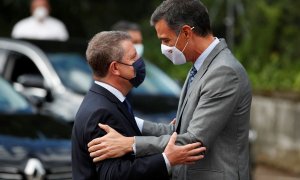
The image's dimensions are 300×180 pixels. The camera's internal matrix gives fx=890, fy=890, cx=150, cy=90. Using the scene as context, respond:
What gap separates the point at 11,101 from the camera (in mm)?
7637

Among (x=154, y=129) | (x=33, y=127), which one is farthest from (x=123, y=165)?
(x=33, y=127)

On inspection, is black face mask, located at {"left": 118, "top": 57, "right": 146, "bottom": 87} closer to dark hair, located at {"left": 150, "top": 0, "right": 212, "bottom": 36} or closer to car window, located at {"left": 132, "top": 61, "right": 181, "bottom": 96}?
dark hair, located at {"left": 150, "top": 0, "right": 212, "bottom": 36}

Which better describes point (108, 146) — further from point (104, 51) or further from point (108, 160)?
point (104, 51)

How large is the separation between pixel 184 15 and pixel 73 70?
4829 mm

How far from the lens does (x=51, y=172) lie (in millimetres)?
6129

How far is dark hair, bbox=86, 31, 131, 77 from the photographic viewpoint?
3936 millimetres

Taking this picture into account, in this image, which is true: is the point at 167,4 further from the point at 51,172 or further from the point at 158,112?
the point at 158,112

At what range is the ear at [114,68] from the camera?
396 centimetres

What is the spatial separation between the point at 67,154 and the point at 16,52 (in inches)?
116

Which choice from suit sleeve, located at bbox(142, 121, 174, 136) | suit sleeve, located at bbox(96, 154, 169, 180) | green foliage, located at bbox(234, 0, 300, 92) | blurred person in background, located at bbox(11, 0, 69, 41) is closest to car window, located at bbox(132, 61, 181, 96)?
blurred person in background, located at bbox(11, 0, 69, 41)

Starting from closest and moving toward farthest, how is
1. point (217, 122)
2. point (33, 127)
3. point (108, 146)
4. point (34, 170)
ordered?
point (108, 146), point (217, 122), point (34, 170), point (33, 127)

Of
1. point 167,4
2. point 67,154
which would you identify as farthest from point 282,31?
point 167,4

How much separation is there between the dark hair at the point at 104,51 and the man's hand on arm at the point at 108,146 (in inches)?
11.3

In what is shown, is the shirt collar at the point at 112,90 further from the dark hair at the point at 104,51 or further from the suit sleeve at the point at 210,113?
the suit sleeve at the point at 210,113
